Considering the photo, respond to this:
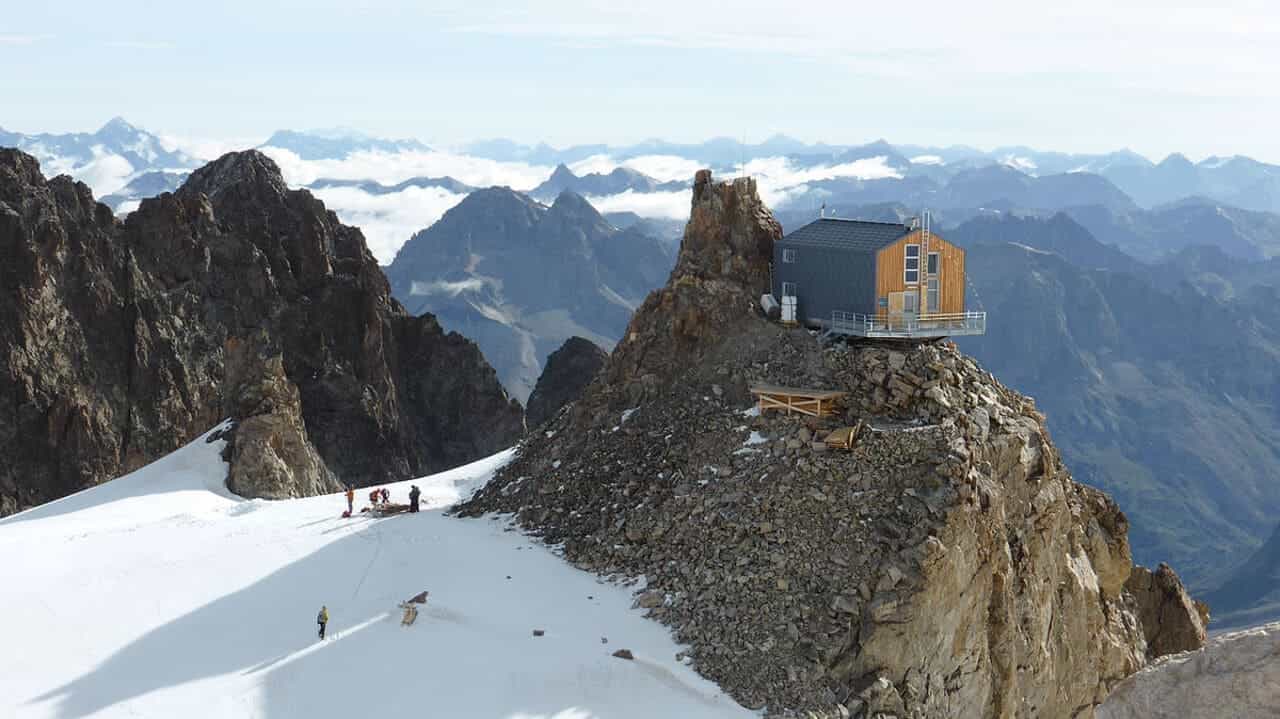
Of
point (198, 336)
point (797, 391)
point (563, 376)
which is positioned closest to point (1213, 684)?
point (797, 391)

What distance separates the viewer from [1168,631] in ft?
192

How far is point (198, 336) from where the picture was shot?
11675 centimetres

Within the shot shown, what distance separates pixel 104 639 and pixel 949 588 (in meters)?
26.1

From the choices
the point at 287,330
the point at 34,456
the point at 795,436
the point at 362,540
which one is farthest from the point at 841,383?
the point at 287,330

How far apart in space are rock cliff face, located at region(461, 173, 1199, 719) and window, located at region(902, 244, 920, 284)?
122 inches

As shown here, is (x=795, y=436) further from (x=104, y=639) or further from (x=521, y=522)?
(x=104, y=639)

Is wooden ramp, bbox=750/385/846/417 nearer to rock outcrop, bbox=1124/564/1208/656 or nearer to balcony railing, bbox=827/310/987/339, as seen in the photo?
balcony railing, bbox=827/310/987/339

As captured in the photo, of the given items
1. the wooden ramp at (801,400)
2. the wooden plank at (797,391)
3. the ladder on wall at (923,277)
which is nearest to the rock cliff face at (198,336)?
the wooden plank at (797,391)

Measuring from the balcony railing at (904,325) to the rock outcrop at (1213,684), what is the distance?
106ft

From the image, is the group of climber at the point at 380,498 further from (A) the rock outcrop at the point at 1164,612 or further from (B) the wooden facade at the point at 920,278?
(A) the rock outcrop at the point at 1164,612

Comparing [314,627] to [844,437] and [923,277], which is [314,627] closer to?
[844,437]

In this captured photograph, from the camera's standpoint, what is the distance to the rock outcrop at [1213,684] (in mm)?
11438

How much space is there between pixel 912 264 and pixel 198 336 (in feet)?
290

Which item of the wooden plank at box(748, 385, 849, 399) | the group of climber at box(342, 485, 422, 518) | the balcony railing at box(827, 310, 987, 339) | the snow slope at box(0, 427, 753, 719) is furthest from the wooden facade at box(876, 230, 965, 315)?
the group of climber at box(342, 485, 422, 518)
